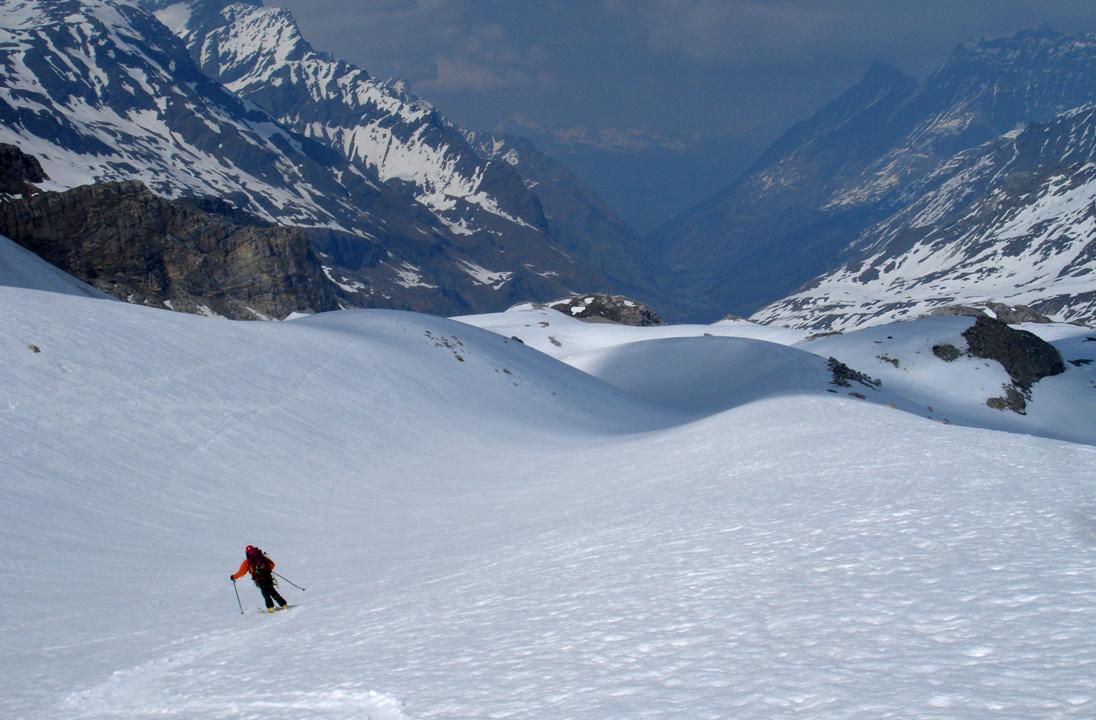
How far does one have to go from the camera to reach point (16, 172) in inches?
5012

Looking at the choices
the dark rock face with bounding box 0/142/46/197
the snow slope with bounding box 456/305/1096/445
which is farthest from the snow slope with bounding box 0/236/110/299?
the dark rock face with bounding box 0/142/46/197

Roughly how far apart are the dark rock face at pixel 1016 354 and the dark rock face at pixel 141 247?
114 m

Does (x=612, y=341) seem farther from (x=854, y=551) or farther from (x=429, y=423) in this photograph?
(x=854, y=551)

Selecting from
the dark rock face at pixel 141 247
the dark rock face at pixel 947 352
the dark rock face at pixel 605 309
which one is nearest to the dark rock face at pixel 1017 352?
the dark rock face at pixel 947 352

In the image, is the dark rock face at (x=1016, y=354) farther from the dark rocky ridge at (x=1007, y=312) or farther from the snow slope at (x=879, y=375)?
the dark rocky ridge at (x=1007, y=312)

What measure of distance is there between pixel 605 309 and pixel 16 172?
314ft

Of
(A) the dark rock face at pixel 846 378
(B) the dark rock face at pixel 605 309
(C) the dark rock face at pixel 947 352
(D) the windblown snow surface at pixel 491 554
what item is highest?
(B) the dark rock face at pixel 605 309

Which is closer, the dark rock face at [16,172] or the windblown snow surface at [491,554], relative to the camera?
the windblown snow surface at [491,554]

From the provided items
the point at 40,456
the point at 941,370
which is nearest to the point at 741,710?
the point at 40,456

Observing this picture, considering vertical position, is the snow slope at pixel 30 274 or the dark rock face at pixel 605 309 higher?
the dark rock face at pixel 605 309

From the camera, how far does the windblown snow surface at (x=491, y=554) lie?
9586 millimetres

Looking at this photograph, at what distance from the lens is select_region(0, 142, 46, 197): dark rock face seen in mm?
123812

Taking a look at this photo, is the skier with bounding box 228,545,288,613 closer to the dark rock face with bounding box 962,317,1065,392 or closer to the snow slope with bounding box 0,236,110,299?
the snow slope with bounding box 0,236,110,299

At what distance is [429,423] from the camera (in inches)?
1593
